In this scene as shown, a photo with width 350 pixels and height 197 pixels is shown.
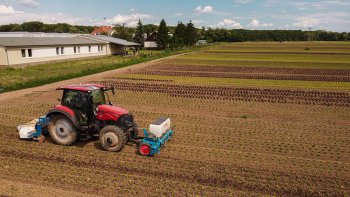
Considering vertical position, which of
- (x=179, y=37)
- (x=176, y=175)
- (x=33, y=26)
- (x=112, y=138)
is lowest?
(x=176, y=175)

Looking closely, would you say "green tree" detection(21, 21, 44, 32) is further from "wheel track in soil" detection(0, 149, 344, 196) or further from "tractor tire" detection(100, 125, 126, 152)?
"tractor tire" detection(100, 125, 126, 152)

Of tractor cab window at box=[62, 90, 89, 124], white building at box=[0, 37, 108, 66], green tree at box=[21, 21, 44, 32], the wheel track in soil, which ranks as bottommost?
the wheel track in soil

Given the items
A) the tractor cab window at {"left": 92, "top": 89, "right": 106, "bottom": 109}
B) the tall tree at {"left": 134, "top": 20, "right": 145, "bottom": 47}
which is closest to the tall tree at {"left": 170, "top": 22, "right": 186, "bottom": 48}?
the tall tree at {"left": 134, "top": 20, "right": 145, "bottom": 47}

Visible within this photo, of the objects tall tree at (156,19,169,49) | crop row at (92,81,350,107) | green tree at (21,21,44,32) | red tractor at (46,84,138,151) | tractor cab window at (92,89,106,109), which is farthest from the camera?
green tree at (21,21,44,32)

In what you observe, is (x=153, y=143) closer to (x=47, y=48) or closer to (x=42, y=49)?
(x=42, y=49)

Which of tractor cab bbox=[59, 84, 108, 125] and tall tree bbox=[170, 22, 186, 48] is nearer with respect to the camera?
tractor cab bbox=[59, 84, 108, 125]

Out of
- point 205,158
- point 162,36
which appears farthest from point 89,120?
point 162,36

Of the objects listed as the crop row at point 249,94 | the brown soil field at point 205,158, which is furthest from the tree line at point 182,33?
the brown soil field at point 205,158
